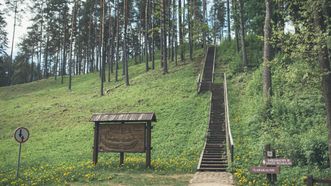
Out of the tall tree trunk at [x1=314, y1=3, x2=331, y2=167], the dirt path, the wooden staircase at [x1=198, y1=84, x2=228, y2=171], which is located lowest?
the dirt path

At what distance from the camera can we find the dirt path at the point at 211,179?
39.4 feet

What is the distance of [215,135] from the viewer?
66.6 ft

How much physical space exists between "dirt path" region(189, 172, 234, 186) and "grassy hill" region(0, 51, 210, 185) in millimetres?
542

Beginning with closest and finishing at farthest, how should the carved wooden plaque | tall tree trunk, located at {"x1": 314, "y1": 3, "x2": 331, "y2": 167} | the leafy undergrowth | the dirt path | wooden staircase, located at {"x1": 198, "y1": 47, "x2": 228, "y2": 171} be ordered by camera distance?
tall tree trunk, located at {"x1": 314, "y1": 3, "x2": 331, "y2": 167} → the leafy undergrowth → the dirt path → the carved wooden plaque → wooden staircase, located at {"x1": 198, "y1": 47, "x2": 228, "y2": 171}

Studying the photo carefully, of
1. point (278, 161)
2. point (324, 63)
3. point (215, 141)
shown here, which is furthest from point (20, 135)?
point (324, 63)

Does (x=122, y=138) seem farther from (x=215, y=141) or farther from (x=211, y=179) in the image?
(x=215, y=141)

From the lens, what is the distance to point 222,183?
12.0 m

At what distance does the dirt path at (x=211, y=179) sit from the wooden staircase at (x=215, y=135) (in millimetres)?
991

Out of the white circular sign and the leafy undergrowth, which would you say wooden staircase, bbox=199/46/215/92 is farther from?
the white circular sign

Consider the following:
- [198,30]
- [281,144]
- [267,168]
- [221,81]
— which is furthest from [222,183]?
[198,30]

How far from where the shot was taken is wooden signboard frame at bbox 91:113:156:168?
15.4 m

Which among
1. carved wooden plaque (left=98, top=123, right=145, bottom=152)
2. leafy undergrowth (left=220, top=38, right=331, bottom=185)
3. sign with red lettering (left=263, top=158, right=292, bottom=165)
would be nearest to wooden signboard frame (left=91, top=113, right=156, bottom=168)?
carved wooden plaque (left=98, top=123, right=145, bottom=152)

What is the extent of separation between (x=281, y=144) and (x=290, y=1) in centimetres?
616

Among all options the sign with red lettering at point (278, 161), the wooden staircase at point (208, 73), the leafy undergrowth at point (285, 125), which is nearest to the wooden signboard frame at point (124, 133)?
the leafy undergrowth at point (285, 125)
